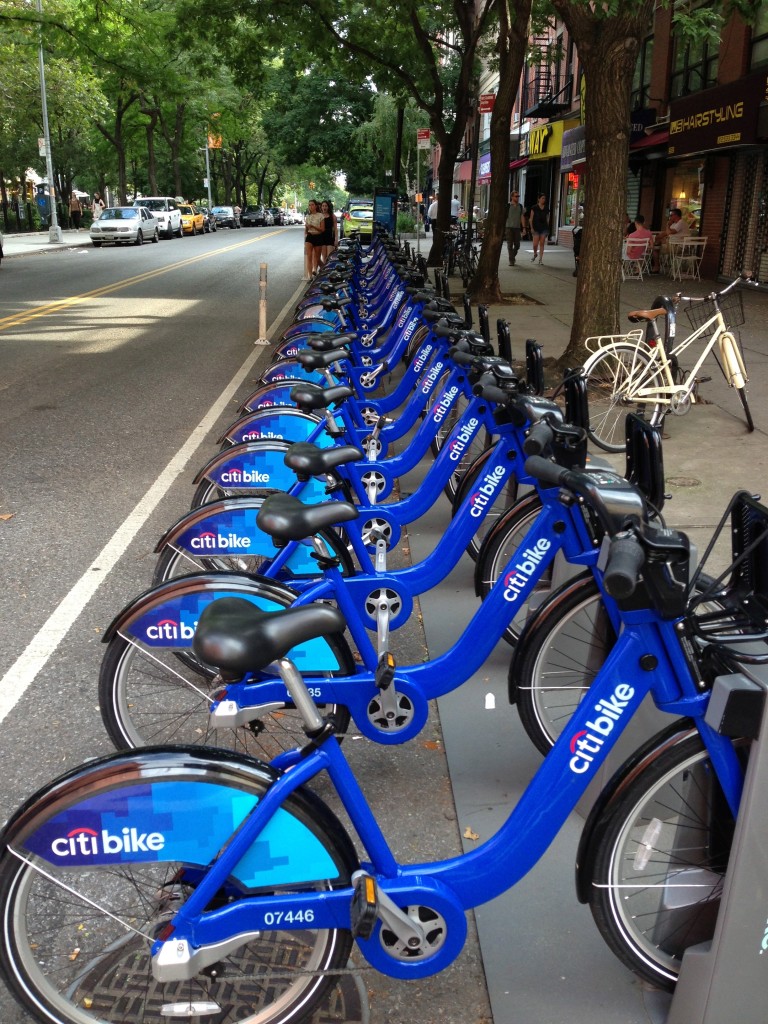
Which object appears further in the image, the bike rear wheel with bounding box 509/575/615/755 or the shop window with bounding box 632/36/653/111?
the shop window with bounding box 632/36/653/111

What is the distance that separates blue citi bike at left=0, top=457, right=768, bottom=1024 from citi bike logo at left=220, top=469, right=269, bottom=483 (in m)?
2.51

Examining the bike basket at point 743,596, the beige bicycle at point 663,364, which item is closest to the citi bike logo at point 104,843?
the bike basket at point 743,596

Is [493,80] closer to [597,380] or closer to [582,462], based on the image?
[597,380]

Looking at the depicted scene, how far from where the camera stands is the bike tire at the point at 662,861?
2219 millimetres

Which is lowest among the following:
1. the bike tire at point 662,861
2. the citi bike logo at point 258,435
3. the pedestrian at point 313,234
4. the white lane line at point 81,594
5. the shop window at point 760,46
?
the white lane line at point 81,594

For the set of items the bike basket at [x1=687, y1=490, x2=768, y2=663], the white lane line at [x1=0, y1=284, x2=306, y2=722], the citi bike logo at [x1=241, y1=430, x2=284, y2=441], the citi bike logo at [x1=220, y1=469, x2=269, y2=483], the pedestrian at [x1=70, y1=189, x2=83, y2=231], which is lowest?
the white lane line at [x1=0, y1=284, x2=306, y2=722]

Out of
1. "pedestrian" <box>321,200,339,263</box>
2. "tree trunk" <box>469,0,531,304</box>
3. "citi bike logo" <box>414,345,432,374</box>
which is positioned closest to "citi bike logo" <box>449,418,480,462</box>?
"citi bike logo" <box>414,345,432,374</box>

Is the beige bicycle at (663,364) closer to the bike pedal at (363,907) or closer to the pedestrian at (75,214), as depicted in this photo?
the bike pedal at (363,907)

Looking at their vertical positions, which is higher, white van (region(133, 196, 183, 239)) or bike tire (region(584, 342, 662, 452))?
white van (region(133, 196, 183, 239))

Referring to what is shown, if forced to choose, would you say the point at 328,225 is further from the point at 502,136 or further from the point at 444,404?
the point at 444,404

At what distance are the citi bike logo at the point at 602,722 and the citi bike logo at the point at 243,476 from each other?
2.81 meters

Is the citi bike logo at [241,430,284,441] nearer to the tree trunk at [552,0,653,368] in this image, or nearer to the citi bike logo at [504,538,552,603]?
the citi bike logo at [504,538,552,603]

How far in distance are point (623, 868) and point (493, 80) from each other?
52386 mm

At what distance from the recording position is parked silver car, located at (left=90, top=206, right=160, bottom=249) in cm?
3859
